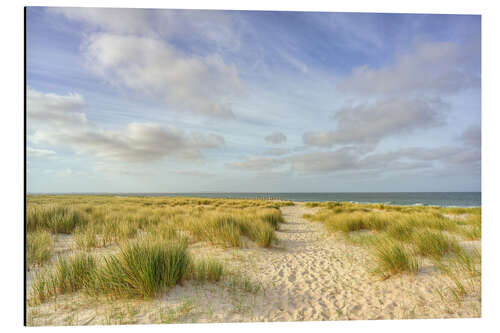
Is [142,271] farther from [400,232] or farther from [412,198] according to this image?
[412,198]

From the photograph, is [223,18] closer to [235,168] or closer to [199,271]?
[235,168]

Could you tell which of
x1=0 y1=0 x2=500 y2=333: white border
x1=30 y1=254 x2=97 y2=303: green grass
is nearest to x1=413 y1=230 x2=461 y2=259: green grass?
x1=0 y1=0 x2=500 y2=333: white border

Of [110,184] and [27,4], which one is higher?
[27,4]

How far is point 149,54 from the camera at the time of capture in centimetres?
372

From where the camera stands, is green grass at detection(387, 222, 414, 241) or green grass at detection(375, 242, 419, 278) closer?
green grass at detection(375, 242, 419, 278)

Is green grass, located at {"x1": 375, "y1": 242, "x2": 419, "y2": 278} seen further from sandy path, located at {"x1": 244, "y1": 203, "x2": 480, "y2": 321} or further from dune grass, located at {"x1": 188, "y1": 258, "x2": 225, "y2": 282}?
dune grass, located at {"x1": 188, "y1": 258, "x2": 225, "y2": 282}

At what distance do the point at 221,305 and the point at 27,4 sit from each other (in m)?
4.38

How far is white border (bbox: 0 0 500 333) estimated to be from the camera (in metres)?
2.38

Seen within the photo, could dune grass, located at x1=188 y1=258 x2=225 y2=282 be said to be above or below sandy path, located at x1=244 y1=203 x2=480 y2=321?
above

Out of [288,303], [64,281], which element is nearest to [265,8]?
[288,303]

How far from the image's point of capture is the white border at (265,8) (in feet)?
7.80

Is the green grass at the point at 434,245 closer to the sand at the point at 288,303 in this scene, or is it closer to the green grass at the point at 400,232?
the sand at the point at 288,303

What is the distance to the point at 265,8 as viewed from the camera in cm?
309

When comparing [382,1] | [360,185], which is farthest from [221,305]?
[360,185]
